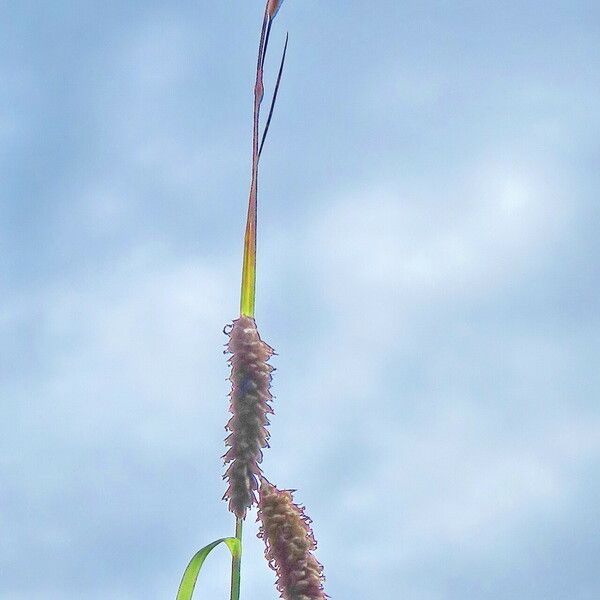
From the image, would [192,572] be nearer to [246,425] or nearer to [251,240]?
[246,425]

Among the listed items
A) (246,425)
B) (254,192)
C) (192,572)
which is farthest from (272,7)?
(192,572)

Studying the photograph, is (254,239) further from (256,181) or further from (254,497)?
(254,497)

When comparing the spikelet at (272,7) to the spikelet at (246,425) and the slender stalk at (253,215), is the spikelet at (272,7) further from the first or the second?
the spikelet at (246,425)

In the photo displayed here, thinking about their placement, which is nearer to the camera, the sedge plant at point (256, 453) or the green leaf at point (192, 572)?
the sedge plant at point (256, 453)

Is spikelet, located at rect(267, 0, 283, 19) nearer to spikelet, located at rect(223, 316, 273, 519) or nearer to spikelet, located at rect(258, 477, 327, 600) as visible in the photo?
spikelet, located at rect(223, 316, 273, 519)

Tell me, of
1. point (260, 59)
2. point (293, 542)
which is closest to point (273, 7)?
point (260, 59)

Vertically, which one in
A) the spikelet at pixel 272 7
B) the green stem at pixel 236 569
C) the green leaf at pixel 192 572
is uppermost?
the spikelet at pixel 272 7

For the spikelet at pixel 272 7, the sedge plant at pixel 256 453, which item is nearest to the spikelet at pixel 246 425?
the sedge plant at pixel 256 453
